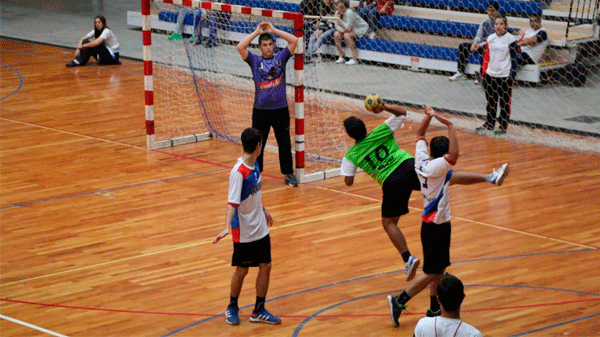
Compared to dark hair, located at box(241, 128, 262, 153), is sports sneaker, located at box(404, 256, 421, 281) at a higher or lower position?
lower

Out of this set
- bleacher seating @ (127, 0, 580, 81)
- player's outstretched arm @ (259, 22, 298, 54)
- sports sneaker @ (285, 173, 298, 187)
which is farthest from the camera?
bleacher seating @ (127, 0, 580, 81)

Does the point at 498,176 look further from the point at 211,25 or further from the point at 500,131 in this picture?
the point at 211,25

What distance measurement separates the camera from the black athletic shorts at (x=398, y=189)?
9039mm

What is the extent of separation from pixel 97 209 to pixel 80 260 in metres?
1.85

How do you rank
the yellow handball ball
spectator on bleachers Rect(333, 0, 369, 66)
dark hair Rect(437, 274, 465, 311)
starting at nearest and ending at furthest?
dark hair Rect(437, 274, 465, 311)
the yellow handball ball
spectator on bleachers Rect(333, 0, 369, 66)

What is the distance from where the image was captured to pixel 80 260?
10.2 metres

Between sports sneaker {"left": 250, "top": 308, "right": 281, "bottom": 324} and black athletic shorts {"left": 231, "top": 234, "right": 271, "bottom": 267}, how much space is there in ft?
1.46

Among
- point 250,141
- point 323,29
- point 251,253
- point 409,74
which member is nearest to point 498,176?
point 250,141

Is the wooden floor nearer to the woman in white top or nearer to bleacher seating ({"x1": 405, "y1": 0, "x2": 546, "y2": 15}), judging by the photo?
bleacher seating ({"x1": 405, "y1": 0, "x2": 546, "y2": 15})

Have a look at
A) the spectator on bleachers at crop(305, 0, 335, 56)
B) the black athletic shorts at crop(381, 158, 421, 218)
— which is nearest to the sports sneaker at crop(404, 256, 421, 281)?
the black athletic shorts at crop(381, 158, 421, 218)

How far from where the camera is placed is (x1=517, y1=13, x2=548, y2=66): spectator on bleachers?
18.5 metres

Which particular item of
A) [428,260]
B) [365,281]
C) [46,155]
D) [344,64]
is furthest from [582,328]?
[344,64]

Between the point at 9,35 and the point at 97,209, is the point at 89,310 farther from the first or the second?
the point at 9,35

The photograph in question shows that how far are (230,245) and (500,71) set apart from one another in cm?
676
